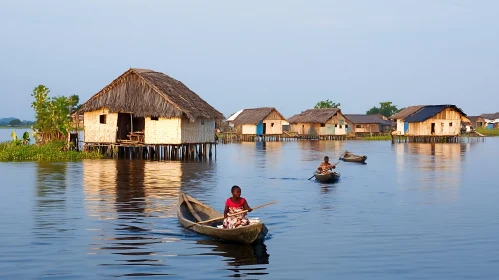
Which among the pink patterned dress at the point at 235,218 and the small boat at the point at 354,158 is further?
the small boat at the point at 354,158

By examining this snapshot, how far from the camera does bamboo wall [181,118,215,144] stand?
37.9m

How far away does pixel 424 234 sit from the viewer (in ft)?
46.7

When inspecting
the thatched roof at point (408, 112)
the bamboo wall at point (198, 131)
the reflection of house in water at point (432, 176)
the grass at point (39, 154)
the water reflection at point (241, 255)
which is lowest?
the water reflection at point (241, 255)

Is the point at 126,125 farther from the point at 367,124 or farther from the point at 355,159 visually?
the point at 367,124

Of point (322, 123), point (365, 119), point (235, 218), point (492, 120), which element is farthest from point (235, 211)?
point (492, 120)

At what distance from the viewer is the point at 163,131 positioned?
37.4 m

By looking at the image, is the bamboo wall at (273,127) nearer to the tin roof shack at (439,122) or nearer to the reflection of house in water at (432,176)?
the tin roof shack at (439,122)

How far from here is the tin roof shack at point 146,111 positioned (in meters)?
36.3

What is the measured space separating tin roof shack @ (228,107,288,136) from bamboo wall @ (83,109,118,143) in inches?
1480

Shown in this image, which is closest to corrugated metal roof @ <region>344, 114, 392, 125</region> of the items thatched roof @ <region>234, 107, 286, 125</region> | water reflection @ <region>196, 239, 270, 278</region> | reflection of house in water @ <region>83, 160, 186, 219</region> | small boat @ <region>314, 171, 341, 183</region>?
thatched roof @ <region>234, 107, 286, 125</region>

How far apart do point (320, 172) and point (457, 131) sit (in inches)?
1985

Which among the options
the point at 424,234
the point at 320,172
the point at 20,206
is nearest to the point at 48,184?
the point at 20,206

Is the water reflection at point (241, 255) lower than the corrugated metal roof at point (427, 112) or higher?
lower

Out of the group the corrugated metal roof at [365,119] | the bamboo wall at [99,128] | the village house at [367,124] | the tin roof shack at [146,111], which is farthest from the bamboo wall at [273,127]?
the bamboo wall at [99,128]
